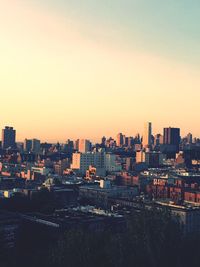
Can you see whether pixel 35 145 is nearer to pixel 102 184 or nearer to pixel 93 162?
pixel 93 162

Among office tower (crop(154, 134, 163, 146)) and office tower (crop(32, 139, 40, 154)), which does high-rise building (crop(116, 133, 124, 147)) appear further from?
office tower (crop(32, 139, 40, 154))

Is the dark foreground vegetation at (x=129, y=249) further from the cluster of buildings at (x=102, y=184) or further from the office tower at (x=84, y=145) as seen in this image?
the office tower at (x=84, y=145)

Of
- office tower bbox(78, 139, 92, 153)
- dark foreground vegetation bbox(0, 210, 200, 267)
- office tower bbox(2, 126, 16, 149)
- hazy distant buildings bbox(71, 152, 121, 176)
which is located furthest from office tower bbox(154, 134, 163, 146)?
dark foreground vegetation bbox(0, 210, 200, 267)

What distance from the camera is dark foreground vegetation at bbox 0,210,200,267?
24.3 m

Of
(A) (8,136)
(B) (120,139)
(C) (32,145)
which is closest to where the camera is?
(A) (8,136)

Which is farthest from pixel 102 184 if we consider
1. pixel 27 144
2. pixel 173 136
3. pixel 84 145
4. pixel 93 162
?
pixel 27 144

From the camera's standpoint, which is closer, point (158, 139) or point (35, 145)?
point (35, 145)

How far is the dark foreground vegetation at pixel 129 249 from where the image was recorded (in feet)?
79.9

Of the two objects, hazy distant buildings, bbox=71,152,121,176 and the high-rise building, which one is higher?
the high-rise building

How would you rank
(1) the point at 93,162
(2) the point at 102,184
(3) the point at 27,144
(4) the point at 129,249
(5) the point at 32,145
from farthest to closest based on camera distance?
1. (3) the point at 27,144
2. (5) the point at 32,145
3. (1) the point at 93,162
4. (2) the point at 102,184
5. (4) the point at 129,249

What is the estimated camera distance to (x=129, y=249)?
25781 millimetres

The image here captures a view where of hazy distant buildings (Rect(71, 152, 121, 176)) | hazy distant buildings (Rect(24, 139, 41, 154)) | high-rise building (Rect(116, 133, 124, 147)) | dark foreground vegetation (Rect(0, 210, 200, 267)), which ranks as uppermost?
high-rise building (Rect(116, 133, 124, 147))

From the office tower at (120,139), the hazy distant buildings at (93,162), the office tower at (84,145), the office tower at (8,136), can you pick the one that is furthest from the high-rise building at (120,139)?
the hazy distant buildings at (93,162)

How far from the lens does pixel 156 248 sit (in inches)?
1049
